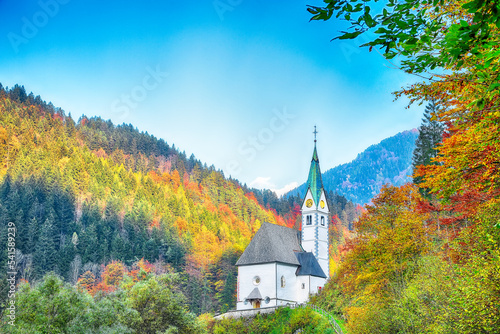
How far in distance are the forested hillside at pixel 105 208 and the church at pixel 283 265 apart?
49.8 ft

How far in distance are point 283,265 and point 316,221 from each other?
9.48 meters

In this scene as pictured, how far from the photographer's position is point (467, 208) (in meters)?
16.1

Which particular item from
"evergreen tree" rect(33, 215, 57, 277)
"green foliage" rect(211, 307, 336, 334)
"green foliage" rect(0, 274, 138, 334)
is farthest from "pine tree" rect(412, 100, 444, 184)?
"evergreen tree" rect(33, 215, 57, 277)

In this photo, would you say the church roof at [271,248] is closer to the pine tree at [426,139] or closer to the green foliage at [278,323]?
the green foliage at [278,323]

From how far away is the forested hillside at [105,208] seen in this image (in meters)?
65.4

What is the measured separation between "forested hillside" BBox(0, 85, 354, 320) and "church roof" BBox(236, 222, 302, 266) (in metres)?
15.0

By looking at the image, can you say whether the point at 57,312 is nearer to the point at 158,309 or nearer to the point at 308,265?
the point at 158,309

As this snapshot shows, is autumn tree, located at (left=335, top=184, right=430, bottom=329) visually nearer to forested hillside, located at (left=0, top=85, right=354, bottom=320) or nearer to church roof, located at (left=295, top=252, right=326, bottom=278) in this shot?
church roof, located at (left=295, top=252, right=326, bottom=278)

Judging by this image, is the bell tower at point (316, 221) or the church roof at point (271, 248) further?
the bell tower at point (316, 221)

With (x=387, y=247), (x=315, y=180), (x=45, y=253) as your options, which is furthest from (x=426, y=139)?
(x=45, y=253)

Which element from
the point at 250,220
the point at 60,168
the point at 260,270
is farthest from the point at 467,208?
the point at 250,220

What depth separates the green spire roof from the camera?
5562 centimetres

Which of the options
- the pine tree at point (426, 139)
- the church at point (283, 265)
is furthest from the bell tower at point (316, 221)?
the pine tree at point (426, 139)

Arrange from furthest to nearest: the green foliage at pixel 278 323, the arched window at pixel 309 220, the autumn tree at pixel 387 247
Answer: the arched window at pixel 309 220, the green foliage at pixel 278 323, the autumn tree at pixel 387 247
